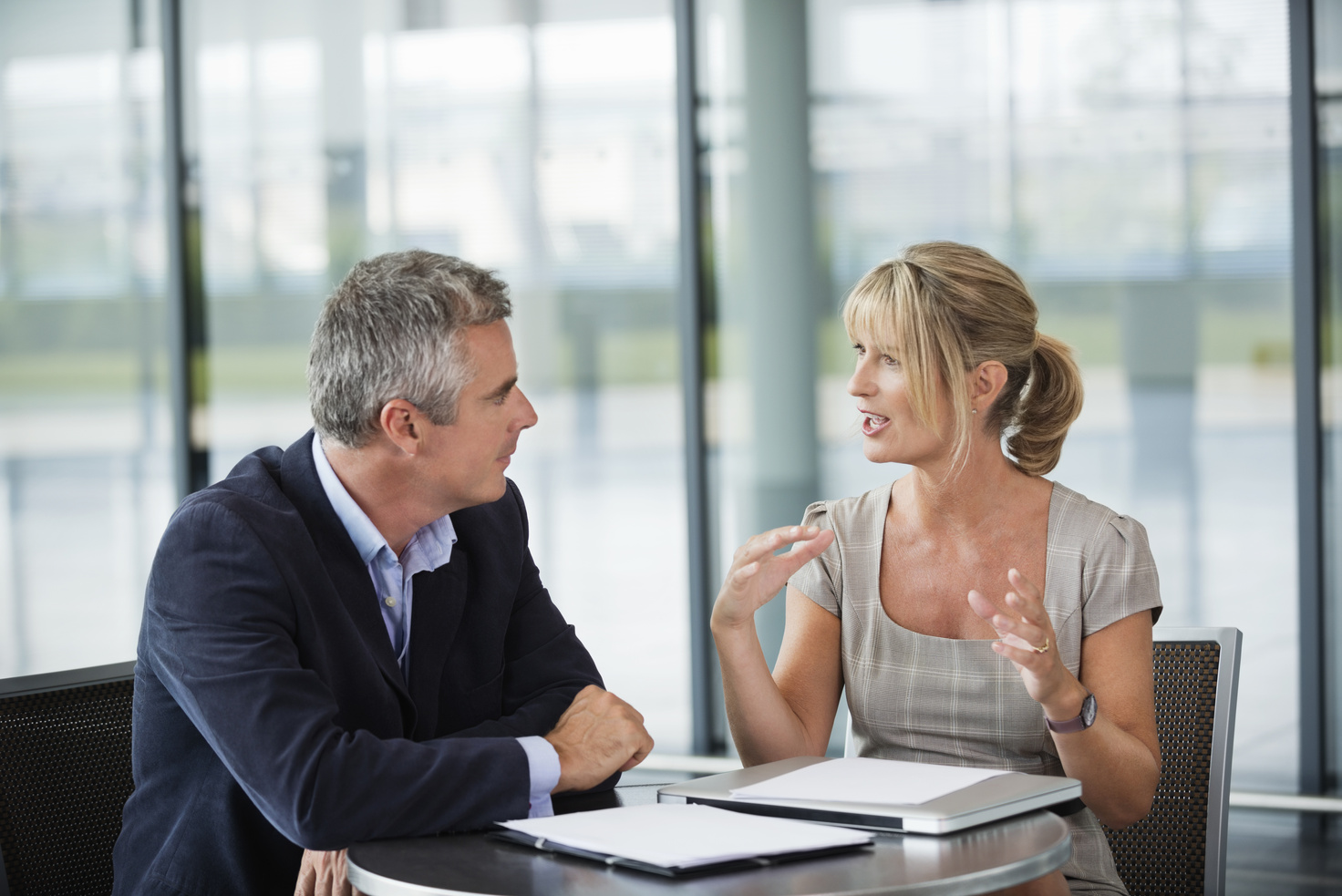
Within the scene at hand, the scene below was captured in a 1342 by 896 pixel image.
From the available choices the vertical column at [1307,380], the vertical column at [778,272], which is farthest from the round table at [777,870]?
the vertical column at [778,272]

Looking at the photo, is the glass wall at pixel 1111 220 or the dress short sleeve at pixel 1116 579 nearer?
the dress short sleeve at pixel 1116 579

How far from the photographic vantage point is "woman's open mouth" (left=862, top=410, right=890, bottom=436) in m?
1.97

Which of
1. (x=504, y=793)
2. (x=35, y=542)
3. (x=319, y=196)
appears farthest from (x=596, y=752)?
(x=35, y=542)

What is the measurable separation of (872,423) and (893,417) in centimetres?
4

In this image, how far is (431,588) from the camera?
5.72 feet

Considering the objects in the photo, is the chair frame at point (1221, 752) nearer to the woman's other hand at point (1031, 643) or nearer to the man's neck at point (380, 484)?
the woman's other hand at point (1031, 643)

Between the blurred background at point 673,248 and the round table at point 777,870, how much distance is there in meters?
2.80

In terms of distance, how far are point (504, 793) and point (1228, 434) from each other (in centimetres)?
301

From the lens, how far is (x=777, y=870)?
1.17m

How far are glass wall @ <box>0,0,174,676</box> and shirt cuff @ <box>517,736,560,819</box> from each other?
3.74 metres

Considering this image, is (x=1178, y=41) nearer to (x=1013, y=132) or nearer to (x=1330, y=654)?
(x=1013, y=132)

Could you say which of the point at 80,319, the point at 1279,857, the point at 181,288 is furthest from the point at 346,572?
the point at 80,319

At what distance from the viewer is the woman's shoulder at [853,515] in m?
2.06

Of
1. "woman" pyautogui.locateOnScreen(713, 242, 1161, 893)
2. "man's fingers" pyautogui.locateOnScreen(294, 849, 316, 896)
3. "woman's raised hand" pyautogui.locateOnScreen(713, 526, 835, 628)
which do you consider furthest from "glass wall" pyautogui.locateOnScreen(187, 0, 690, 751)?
"man's fingers" pyautogui.locateOnScreen(294, 849, 316, 896)
